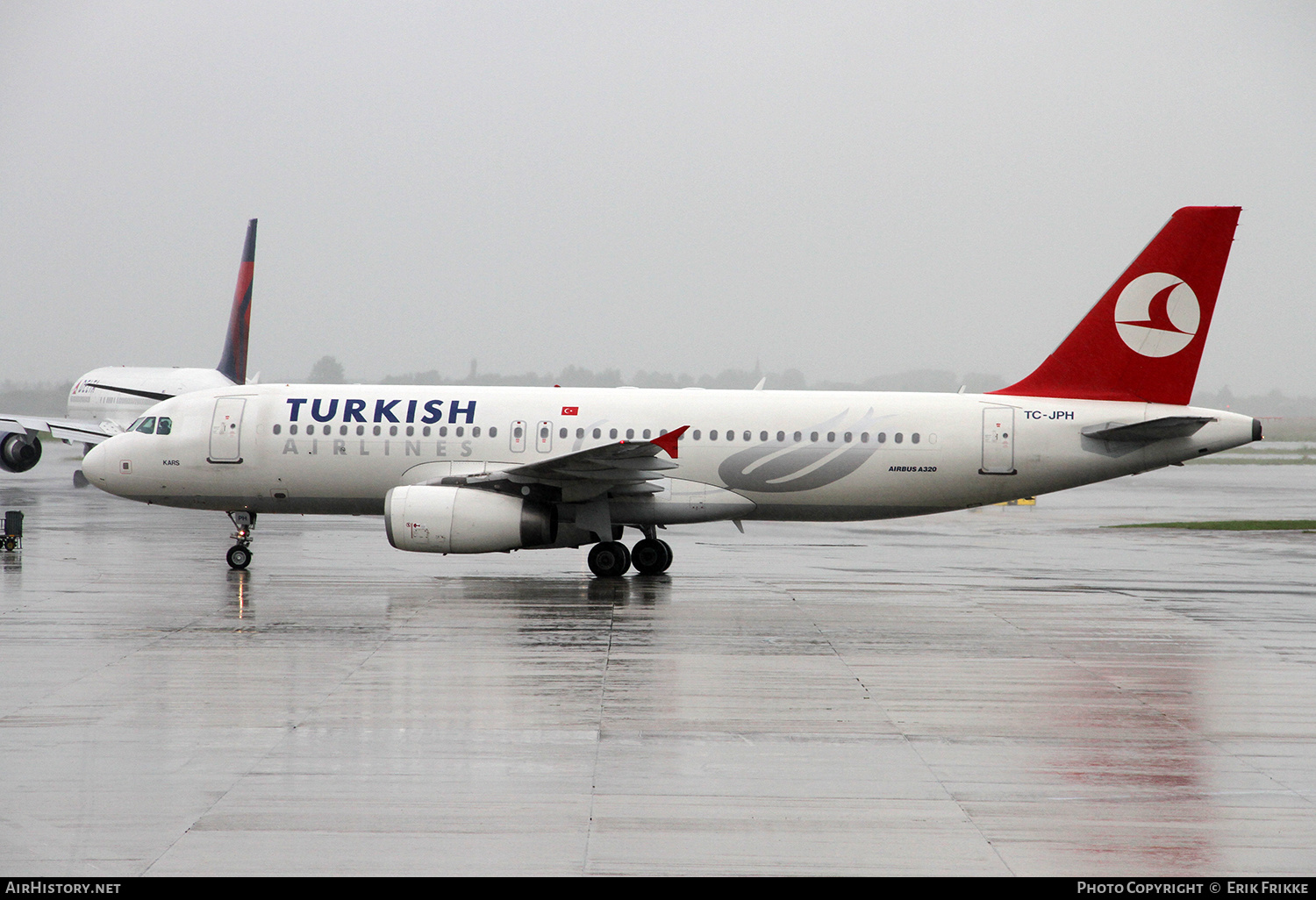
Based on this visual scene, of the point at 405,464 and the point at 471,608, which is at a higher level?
the point at 405,464

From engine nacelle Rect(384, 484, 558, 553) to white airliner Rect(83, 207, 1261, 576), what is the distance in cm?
70

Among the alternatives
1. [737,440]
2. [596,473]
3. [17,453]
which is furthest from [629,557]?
[17,453]

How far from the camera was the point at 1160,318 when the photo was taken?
19562mm

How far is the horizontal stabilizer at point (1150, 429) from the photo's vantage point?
18625 mm

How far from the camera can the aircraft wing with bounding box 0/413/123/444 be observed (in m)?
34.2

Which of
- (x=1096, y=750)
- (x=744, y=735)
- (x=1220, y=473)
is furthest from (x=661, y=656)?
(x=1220, y=473)

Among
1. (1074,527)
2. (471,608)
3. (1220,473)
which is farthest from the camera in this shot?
(1220,473)

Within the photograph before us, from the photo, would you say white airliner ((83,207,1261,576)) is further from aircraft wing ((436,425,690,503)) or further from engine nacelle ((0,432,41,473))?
engine nacelle ((0,432,41,473))

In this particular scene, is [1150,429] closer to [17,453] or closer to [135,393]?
[135,393]

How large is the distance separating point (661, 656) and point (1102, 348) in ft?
36.3

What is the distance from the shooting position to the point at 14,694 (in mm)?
10555

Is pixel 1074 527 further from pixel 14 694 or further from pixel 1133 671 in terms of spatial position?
pixel 14 694

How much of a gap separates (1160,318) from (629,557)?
9862mm

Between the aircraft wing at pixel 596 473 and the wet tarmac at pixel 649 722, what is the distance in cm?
158
